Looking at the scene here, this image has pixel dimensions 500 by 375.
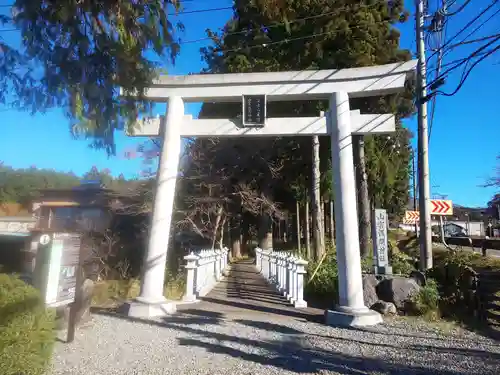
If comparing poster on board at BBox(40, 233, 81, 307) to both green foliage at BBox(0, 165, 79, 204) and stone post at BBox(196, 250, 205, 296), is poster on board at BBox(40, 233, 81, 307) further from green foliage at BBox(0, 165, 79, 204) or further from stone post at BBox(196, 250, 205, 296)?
green foliage at BBox(0, 165, 79, 204)

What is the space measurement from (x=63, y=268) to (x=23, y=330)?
2.13 m

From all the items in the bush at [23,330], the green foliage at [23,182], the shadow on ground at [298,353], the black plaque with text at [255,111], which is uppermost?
the green foliage at [23,182]

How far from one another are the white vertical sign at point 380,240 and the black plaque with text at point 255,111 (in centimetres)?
393

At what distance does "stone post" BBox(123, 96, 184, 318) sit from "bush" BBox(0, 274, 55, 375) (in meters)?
3.96

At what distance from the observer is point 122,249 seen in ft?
43.5

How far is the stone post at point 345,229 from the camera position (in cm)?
753

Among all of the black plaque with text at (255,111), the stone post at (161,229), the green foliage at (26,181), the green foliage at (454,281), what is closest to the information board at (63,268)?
the stone post at (161,229)

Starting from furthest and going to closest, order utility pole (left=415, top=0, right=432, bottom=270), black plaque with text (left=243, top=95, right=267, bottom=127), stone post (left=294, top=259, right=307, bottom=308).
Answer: utility pole (left=415, top=0, right=432, bottom=270) → stone post (left=294, top=259, right=307, bottom=308) → black plaque with text (left=243, top=95, right=267, bottom=127)

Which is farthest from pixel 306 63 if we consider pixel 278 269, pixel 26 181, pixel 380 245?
pixel 26 181

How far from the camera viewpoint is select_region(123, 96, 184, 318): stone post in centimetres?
788

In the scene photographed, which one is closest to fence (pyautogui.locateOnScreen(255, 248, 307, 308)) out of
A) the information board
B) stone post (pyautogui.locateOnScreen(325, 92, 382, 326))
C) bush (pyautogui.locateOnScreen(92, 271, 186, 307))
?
stone post (pyautogui.locateOnScreen(325, 92, 382, 326))

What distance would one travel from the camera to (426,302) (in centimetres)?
829

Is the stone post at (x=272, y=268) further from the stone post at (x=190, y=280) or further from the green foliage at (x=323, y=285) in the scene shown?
the stone post at (x=190, y=280)

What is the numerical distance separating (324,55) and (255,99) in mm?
7094
